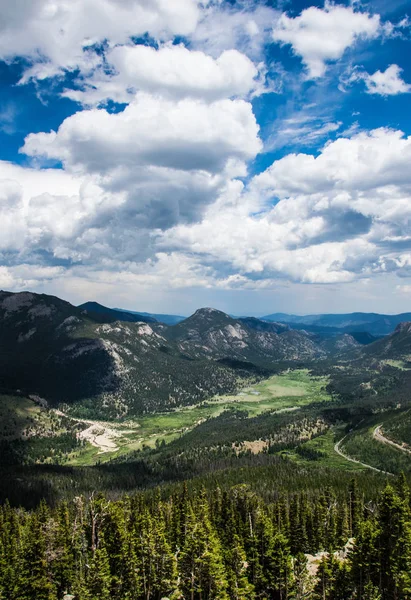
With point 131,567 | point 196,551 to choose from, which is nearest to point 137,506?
point 131,567

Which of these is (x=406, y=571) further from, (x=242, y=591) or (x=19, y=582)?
(x=19, y=582)

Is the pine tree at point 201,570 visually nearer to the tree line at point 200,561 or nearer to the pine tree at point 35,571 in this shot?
the tree line at point 200,561

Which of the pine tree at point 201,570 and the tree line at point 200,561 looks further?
the tree line at point 200,561

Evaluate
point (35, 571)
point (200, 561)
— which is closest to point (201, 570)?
point (200, 561)

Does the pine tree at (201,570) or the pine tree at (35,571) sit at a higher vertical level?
the pine tree at (201,570)

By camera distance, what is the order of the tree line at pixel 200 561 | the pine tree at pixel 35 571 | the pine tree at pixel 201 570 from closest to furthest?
the pine tree at pixel 201 570, the tree line at pixel 200 561, the pine tree at pixel 35 571

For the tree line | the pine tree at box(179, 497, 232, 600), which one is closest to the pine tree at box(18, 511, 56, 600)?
the tree line

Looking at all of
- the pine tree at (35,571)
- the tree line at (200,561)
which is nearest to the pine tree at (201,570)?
the tree line at (200,561)

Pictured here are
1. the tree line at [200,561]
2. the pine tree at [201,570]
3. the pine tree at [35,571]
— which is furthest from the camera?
the pine tree at [35,571]

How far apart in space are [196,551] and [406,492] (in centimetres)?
4906

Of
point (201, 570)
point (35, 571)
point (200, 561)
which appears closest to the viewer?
point (200, 561)

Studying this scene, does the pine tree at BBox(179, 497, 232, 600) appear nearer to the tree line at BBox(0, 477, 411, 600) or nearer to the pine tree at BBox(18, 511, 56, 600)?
the tree line at BBox(0, 477, 411, 600)

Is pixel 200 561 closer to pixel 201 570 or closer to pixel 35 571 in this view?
pixel 201 570

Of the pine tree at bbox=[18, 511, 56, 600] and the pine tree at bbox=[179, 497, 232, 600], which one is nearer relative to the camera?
the pine tree at bbox=[179, 497, 232, 600]
